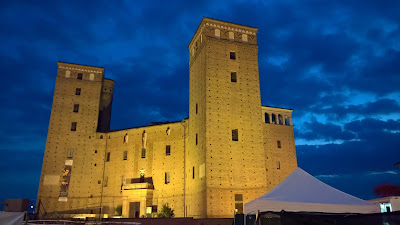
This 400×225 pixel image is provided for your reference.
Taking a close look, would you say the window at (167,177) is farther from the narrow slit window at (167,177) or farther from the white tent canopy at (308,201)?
the white tent canopy at (308,201)

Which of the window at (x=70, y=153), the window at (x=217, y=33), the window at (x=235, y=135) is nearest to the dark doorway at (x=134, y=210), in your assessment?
the window at (x=70, y=153)

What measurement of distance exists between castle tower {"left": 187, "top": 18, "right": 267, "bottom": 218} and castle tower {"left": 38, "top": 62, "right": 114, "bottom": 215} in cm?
1342

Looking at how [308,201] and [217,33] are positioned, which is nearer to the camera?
[308,201]

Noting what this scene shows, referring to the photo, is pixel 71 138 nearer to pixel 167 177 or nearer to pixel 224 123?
pixel 167 177

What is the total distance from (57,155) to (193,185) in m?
17.5

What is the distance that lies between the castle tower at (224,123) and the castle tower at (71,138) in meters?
13.4

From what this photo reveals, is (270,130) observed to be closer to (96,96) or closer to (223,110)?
(223,110)

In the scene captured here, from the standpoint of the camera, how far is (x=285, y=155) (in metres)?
35.8

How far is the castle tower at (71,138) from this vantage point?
3419cm

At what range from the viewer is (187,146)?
31.9 meters

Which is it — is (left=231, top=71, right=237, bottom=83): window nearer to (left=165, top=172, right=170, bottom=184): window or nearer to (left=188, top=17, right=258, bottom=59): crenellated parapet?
(left=188, top=17, right=258, bottom=59): crenellated parapet

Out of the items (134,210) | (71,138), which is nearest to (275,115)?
(134,210)

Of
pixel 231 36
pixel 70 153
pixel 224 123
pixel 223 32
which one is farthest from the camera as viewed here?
pixel 70 153

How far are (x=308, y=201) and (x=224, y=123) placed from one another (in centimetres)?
1807
